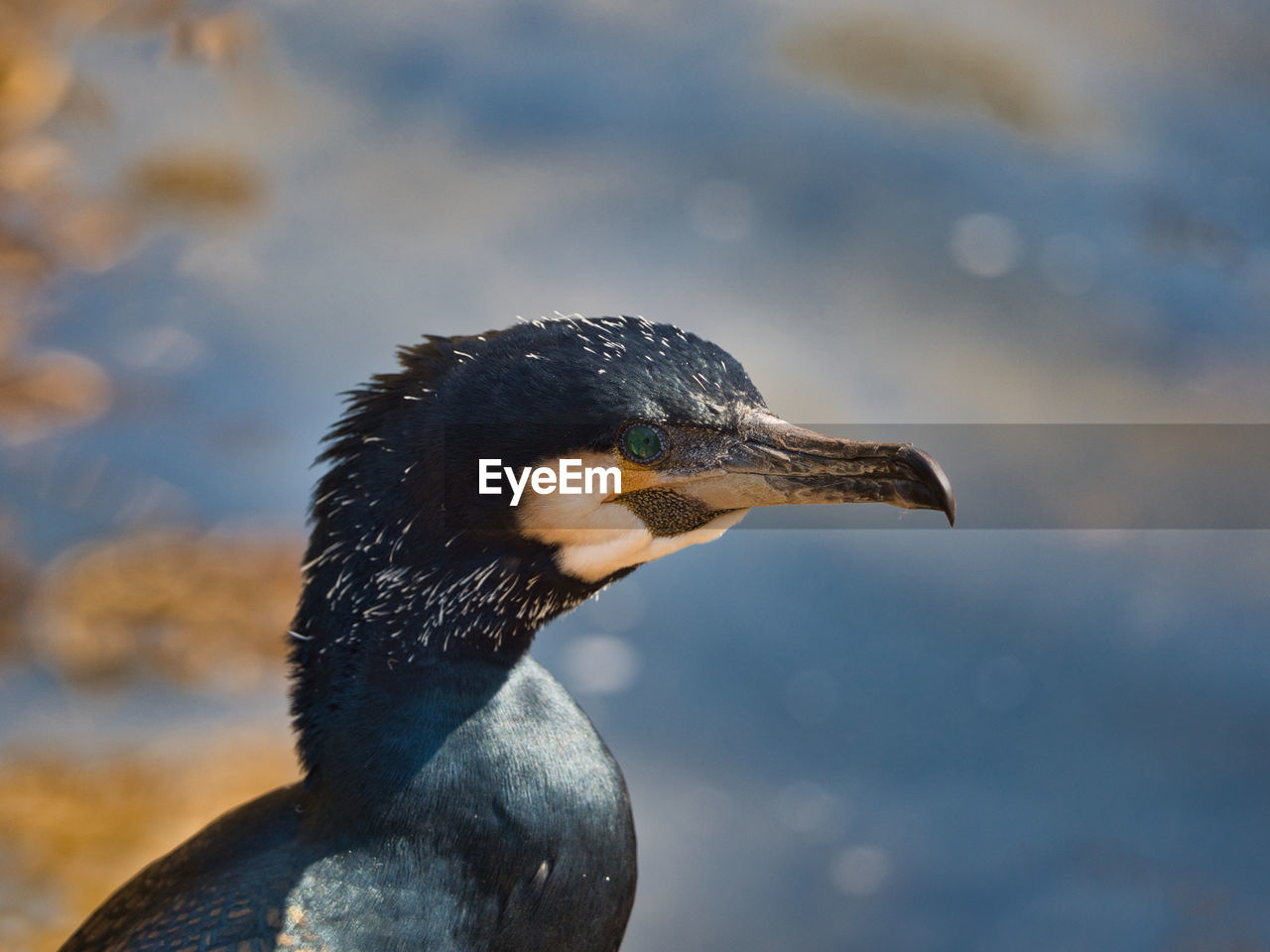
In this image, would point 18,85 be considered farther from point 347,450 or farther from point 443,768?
point 443,768

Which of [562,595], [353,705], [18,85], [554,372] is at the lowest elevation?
[353,705]

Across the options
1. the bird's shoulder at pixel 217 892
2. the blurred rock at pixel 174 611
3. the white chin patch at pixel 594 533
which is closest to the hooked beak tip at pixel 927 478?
the white chin patch at pixel 594 533

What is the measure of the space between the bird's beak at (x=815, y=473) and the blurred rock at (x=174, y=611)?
2640 mm

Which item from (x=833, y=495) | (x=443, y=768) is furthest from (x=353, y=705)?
A: (x=833, y=495)

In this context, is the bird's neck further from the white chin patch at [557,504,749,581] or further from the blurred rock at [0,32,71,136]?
the blurred rock at [0,32,71,136]

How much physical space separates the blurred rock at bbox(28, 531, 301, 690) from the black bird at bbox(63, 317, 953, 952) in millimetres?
2319

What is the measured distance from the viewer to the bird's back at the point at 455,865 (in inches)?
72.2

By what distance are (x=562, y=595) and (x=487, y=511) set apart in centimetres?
20

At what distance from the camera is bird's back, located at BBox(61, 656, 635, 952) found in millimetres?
1835

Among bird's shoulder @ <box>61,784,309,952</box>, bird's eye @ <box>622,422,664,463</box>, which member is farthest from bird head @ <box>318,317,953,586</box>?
bird's shoulder @ <box>61,784,309,952</box>

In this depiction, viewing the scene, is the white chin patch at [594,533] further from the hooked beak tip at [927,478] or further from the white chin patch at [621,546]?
the hooked beak tip at [927,478]

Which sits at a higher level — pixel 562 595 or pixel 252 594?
pixel 252 594

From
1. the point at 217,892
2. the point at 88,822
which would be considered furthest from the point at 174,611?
the point at 217,892

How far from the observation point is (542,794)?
6.30 feet
